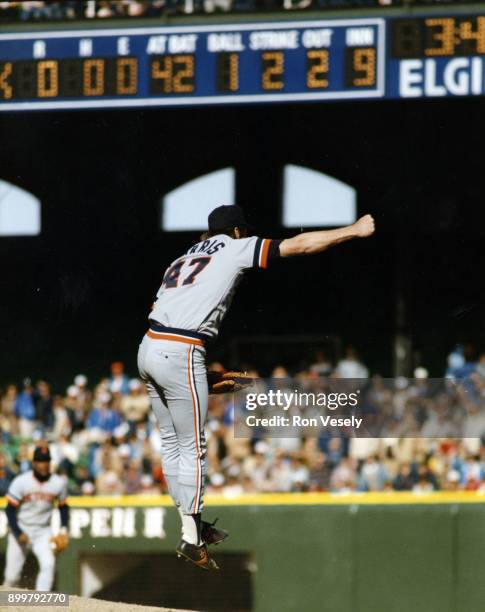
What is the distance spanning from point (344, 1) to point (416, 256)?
4.24 metres

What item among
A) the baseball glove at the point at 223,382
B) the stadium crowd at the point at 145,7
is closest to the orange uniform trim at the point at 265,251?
the baseball glove at the point at 223,382

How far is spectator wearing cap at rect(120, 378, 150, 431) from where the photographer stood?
1025 cm

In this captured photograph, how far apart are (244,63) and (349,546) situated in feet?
12.8

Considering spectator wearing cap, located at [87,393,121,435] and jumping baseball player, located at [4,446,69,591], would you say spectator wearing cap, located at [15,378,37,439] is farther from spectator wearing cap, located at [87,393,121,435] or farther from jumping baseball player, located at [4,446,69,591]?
jumping baseball player, located at [4,446,69,591]

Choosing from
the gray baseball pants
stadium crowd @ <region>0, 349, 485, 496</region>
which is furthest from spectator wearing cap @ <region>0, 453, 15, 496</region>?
the gray baseball pants

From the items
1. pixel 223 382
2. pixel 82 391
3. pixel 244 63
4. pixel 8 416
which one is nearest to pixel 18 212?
pixel 82 391

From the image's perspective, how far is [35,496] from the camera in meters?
9.11

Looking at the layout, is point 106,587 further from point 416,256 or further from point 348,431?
point 416,256

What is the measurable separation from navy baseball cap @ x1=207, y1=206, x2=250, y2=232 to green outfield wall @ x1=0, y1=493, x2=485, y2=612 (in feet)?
13.5

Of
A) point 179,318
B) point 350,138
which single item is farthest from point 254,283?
point 179,318

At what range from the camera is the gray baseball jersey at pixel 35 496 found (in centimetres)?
904

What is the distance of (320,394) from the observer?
28.6 feet

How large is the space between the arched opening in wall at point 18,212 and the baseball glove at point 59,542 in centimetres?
378

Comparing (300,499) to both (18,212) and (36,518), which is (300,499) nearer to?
(36,518)
